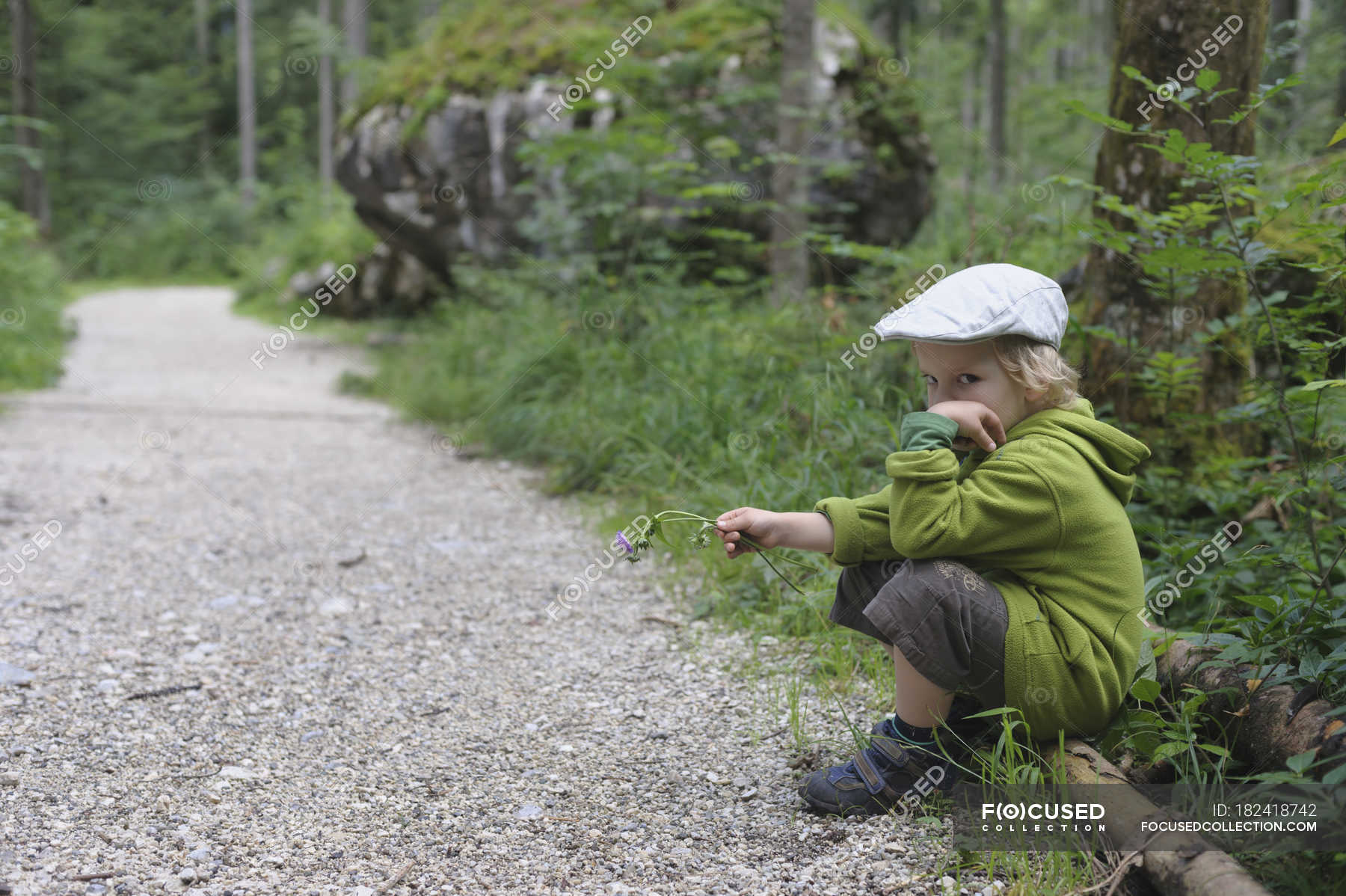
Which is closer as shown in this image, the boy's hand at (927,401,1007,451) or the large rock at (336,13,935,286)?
the boy's hand at (927,401,1007,451)

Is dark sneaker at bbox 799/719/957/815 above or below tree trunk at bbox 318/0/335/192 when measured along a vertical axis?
below

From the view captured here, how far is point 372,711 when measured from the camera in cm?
262

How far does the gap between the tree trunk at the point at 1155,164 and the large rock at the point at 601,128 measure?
2.37 metres

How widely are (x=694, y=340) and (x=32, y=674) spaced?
10.4ft

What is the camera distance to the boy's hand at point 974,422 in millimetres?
1783

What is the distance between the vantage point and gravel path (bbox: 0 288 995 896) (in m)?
1.87

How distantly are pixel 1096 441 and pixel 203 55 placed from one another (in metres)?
32.5

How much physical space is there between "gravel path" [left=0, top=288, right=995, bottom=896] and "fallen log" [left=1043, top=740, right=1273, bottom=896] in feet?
0.86

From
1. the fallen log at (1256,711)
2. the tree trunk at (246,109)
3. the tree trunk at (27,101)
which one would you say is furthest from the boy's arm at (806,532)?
the tree trunk at (246,109)
